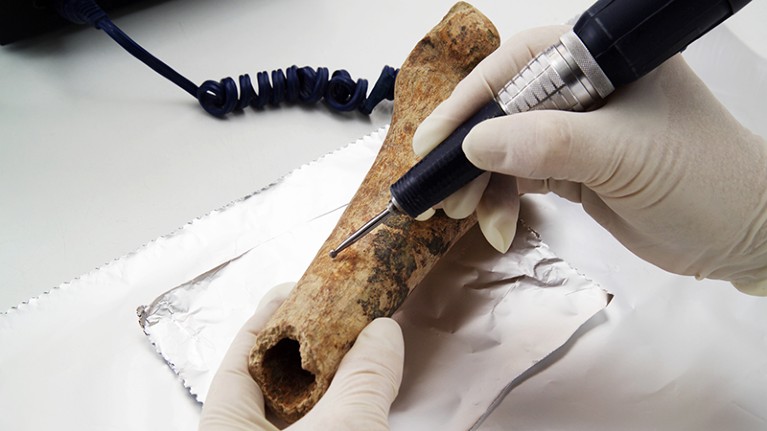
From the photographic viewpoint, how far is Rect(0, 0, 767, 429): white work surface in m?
1.30

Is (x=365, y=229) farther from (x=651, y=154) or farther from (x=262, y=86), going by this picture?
(x=262, y=86)

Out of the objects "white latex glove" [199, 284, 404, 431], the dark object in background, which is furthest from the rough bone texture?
the dark object in background

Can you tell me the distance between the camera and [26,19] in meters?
1.86

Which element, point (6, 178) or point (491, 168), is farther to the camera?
point (6, 178)

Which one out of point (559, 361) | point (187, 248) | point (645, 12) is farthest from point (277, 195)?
point (645, 12)

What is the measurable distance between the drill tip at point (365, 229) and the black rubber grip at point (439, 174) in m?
0.02

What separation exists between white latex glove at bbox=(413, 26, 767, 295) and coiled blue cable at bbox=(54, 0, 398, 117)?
2.16 ft

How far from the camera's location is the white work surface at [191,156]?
1299 mm

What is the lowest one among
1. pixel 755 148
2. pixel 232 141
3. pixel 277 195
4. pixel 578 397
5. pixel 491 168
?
pixel 578 397

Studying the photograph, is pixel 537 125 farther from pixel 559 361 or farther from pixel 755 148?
pixel 559 361

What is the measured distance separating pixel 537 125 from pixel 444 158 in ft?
0.51

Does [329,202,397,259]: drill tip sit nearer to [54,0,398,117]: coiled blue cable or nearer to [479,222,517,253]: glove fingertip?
[479,222,517,253]: glove fingertip

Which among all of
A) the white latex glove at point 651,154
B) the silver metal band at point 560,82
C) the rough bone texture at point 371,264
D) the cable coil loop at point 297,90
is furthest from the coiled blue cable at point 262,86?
the silver metal band at point 560,82

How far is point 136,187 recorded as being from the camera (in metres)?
1.65
